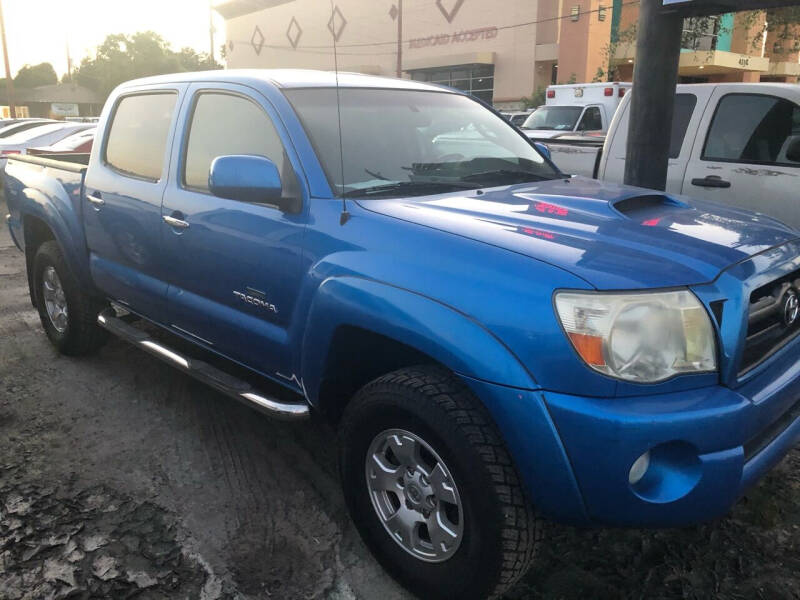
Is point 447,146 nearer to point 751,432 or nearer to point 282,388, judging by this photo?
point 282,388

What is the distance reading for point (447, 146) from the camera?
335cm

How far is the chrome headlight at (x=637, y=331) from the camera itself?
203cm

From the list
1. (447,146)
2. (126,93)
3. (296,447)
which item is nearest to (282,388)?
(296,447)

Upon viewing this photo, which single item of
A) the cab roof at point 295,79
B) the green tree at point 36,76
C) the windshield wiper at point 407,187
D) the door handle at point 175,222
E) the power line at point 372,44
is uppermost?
the power line at point 372,44

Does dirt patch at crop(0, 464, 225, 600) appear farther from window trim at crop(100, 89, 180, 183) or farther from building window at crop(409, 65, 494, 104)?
building window at crop(409, 65, 494, 104)

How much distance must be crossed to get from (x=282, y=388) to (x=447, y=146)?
137cm

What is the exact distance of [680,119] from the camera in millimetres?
6043

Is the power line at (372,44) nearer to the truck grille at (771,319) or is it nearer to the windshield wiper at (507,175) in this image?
the windshield wiper at (507,175)

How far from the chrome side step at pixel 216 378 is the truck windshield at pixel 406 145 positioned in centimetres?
90

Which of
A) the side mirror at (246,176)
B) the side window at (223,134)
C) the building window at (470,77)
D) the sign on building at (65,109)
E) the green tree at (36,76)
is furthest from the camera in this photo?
the green tree at (36,76)

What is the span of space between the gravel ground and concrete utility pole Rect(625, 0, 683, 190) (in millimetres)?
2709

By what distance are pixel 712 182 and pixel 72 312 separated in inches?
188

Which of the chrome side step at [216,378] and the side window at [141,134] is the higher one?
the side window at [141,134]

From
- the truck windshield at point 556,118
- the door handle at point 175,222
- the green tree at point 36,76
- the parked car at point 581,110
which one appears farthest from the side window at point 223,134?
the green tree at point 36,76
